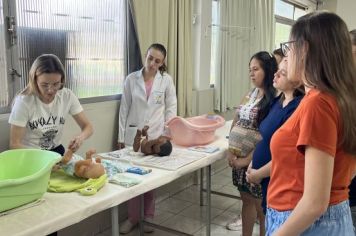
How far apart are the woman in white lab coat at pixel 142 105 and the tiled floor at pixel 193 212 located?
0.22 meters

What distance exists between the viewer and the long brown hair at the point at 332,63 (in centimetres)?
90

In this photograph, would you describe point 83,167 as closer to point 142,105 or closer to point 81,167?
point 81,167

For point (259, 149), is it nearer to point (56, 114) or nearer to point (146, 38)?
point (56, 114)

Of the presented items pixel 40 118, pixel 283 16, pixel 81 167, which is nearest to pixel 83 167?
pixel 81 167

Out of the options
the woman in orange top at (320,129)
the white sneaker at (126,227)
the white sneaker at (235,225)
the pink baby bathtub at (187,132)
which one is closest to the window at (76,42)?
the pink baby bathtub at (187,132)

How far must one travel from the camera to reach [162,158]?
2.05 m

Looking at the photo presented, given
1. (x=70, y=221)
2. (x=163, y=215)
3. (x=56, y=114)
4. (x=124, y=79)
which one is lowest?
(x=163, y=215)

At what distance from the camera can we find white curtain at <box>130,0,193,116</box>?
2807mm

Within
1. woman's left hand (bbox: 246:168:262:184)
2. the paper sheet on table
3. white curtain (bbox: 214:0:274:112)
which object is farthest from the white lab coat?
white curtain (bbox: 214:0:274:112)

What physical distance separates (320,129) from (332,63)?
0.17 meters

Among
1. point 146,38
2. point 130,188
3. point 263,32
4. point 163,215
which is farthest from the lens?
point 263,32

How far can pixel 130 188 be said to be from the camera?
1.56 meters

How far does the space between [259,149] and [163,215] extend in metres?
1.62

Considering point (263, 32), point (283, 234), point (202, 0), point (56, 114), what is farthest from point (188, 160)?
point (263, 32)
